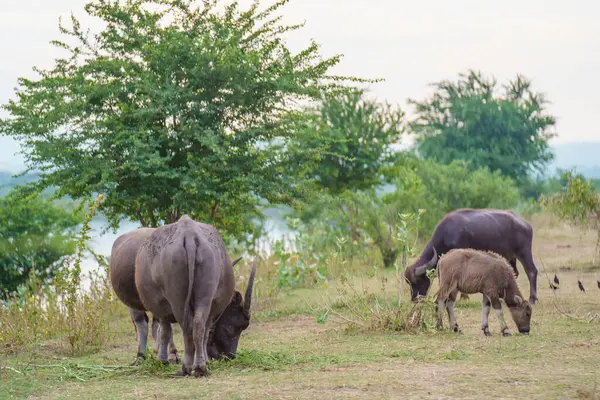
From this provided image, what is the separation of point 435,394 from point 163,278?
2.72m

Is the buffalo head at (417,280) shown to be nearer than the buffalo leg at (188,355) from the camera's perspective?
No

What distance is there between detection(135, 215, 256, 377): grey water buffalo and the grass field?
1.34 ft

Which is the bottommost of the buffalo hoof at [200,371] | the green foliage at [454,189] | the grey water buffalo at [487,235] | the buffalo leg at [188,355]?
the buffalo hoof at [200,371]

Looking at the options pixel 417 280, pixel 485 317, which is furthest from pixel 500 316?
pixel 417 280

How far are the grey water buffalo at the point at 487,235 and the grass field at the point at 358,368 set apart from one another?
189 centimetres

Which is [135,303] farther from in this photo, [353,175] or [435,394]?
[353,175]

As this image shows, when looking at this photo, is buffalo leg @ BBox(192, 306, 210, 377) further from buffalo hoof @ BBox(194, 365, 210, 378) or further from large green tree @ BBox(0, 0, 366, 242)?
large green tree @ BBox(0, 0, 366, 242)

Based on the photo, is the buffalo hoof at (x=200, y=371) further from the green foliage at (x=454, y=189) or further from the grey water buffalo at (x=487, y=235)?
the green foliage at (x=454, y=189)

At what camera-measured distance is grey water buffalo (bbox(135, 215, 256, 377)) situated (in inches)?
298

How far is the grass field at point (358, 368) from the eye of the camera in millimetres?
6871

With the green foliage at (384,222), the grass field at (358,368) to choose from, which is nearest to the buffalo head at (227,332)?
the grass field at (358,368)

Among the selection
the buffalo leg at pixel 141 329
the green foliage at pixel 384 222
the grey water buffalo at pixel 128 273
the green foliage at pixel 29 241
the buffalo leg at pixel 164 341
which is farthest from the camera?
the green foliage at pixel 384 222

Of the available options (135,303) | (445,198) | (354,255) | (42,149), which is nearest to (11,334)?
(135,303)

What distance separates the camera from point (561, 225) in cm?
3569
